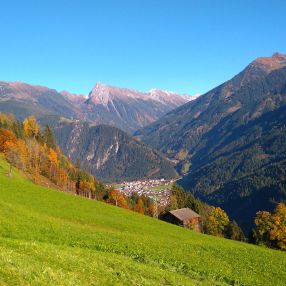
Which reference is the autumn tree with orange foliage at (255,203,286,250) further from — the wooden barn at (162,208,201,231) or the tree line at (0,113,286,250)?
the wooden barn at (162,208,201,231)

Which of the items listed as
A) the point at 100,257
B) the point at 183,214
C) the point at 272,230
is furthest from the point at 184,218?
the point at 100,257

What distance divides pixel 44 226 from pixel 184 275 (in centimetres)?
1805

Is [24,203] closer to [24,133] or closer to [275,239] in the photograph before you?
[275,239]

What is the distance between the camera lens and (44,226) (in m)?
43.5

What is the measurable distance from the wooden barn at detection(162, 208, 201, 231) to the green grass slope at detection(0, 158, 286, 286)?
64096mm

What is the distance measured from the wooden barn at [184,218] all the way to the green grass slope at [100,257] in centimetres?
6410

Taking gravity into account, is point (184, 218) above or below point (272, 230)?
below

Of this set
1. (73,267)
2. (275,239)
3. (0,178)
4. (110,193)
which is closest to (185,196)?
(110,193)

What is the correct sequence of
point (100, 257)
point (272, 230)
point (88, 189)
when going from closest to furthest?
point (100, 257)
point (272, 230)
point (88, 189)

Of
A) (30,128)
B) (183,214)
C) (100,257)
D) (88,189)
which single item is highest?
(30,128)

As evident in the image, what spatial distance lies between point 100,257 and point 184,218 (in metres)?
105

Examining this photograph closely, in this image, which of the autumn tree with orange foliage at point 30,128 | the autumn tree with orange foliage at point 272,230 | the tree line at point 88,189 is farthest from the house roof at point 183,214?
the autumn tree with orange foliage at point 30,128

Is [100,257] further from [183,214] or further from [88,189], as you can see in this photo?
[88,189]

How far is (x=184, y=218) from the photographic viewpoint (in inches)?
5182
